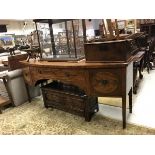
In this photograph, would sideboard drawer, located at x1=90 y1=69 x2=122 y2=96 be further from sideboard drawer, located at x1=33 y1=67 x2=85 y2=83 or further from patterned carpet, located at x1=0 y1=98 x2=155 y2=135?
patterned carpet, located at x1=0 y1=98 x2=155 y2=135

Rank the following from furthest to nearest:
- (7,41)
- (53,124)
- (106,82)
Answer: (7,41) → (53,124) → (106,82)

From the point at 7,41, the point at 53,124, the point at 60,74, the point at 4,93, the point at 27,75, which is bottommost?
the point at 53,124

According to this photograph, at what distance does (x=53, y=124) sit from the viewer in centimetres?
226

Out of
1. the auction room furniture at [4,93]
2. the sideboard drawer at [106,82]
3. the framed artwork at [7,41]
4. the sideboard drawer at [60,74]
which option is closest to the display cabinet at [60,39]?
the sideboard drawer at [60,74]

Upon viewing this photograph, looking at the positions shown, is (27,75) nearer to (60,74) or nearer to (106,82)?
(60,74)

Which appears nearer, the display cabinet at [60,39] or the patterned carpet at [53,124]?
the patterned carpet at [53,124]

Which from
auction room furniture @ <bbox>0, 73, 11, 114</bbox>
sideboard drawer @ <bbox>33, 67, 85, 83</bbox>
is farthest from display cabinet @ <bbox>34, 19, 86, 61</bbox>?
auction room furniture @ <bbox>0, 73, 11, 114</bbox>

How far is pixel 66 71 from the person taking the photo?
2082 millimetres

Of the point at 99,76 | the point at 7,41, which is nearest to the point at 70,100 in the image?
the point at 99,76

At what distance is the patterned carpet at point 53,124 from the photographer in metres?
1.98

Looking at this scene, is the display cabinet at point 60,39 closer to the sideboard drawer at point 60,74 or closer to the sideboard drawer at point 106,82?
the sideboard drawer at point 60,74
